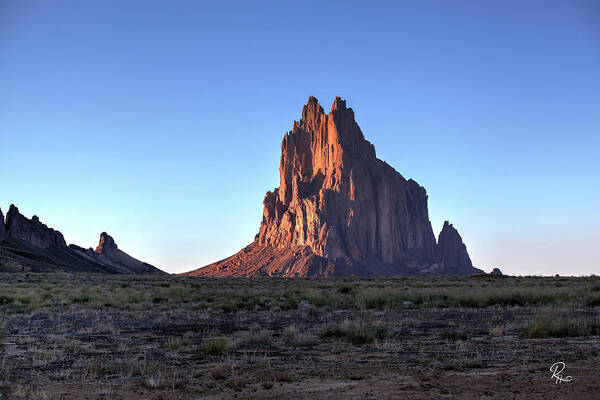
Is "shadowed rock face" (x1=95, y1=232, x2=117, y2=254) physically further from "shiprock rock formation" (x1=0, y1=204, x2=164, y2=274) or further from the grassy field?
the grassy field

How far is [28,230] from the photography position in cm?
13200

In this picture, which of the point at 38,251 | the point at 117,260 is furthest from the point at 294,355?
the point at 117,260

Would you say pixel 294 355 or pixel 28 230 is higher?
pixel 28 230

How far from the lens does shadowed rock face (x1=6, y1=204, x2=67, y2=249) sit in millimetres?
126662

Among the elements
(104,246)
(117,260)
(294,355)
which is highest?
(104,246)

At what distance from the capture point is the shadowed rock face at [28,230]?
127 metres

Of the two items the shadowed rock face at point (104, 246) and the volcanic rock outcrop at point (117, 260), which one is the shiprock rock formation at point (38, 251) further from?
the shadowed rock face at point (104, 246)

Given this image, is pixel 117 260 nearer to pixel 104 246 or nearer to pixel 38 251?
pixel 104 246

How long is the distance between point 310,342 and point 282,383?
4378mm

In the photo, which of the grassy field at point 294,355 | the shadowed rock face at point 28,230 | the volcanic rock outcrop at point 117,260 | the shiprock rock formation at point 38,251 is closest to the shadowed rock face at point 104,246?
the volcanic rock outcrop at point 117,260

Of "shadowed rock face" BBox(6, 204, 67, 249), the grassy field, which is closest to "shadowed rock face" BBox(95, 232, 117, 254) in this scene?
"shadowed rock face" BBox(6, 204, 67, 249)

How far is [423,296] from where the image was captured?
2820cm

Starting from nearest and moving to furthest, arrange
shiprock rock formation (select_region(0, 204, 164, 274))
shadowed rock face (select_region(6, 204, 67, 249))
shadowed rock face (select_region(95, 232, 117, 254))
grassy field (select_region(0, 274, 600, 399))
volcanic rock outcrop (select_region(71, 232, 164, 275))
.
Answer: grassy field (select_region(0, 274, 600, 399)) → shiprock rock formation (select_region(0, 204, 164, 274)) → shadowed rock face (select_region(6, 204, 67, 249)) → volcanic rock outcrop (select_region(71, 232, 164, 275)) → shadowed rock face (select_region(95, 232, 117, 254))

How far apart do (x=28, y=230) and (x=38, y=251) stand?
14.6 meters
